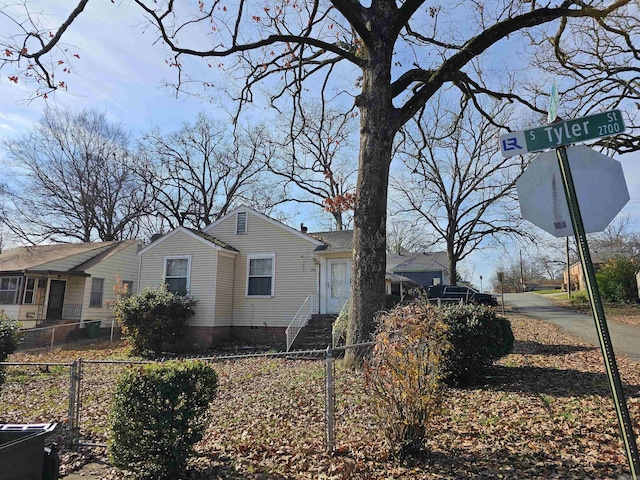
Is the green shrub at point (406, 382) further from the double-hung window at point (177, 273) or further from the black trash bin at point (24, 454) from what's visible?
the double-hung window at point (177, 273)

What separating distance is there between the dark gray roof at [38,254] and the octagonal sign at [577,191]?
78.2ft

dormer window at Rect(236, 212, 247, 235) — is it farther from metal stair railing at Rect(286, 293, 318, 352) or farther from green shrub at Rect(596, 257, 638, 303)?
green shrub at Rect(596, 257, 638, 303)

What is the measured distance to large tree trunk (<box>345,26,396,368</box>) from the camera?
26.1 feet

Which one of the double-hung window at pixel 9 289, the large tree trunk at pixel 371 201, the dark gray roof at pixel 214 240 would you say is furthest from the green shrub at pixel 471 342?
the double-hung window at pixel 9 289

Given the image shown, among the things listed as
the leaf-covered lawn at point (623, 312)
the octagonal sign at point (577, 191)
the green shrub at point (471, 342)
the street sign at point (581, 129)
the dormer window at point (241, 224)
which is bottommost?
the green shrub at point (471, 342)

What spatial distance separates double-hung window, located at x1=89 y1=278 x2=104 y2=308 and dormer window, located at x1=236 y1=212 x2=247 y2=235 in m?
10.4

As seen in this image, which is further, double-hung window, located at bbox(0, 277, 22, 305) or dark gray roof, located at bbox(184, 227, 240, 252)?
double-hung window, located at bbox(0, 277, 22, 305)

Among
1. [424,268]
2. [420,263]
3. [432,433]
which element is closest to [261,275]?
[432,433]

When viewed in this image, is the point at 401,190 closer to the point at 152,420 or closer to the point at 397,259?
the point at 397,259

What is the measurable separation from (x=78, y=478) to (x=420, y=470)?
361cm

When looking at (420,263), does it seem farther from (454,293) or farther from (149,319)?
(149,319)

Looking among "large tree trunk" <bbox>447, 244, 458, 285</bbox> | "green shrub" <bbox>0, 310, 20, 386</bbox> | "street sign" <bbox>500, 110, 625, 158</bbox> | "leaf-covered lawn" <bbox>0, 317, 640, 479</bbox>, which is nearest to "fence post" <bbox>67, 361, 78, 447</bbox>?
"leaf-covered lawn" <bbox>0, 317, 640, 479</bbox>

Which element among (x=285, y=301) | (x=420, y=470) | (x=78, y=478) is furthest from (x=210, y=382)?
(x=285, y=301)

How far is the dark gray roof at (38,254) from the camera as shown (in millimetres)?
21500
